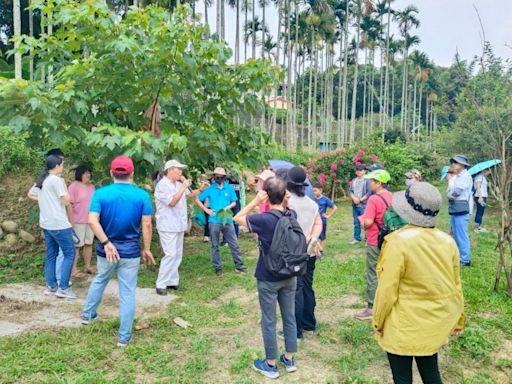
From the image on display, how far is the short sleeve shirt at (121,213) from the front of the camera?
3869mm

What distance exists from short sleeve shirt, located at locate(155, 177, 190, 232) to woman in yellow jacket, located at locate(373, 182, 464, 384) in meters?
3.47

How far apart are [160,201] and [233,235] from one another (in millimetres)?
1502

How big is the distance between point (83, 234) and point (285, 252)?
392 centimetres

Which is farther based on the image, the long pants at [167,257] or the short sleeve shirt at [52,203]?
the long pants at [167,257]

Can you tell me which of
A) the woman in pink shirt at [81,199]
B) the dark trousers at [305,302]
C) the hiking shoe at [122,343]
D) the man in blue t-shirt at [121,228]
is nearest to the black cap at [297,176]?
the dark trousers at [305,302]

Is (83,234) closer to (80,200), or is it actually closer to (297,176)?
(80,200)

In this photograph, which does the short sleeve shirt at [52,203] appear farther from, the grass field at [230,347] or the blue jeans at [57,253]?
the grass field at [230,347]

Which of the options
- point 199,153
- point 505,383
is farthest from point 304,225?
point 199,153

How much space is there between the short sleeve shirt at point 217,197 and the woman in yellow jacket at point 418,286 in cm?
402

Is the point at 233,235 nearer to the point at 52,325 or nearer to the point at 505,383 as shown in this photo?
the point at 52,325

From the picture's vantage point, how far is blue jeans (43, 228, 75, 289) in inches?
201

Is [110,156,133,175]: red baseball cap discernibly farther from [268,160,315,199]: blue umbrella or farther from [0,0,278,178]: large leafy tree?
[268,160,315,199]: blue umbrella

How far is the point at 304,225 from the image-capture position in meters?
3.90

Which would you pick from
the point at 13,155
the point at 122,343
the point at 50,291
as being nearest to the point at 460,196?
the point at 122,343
